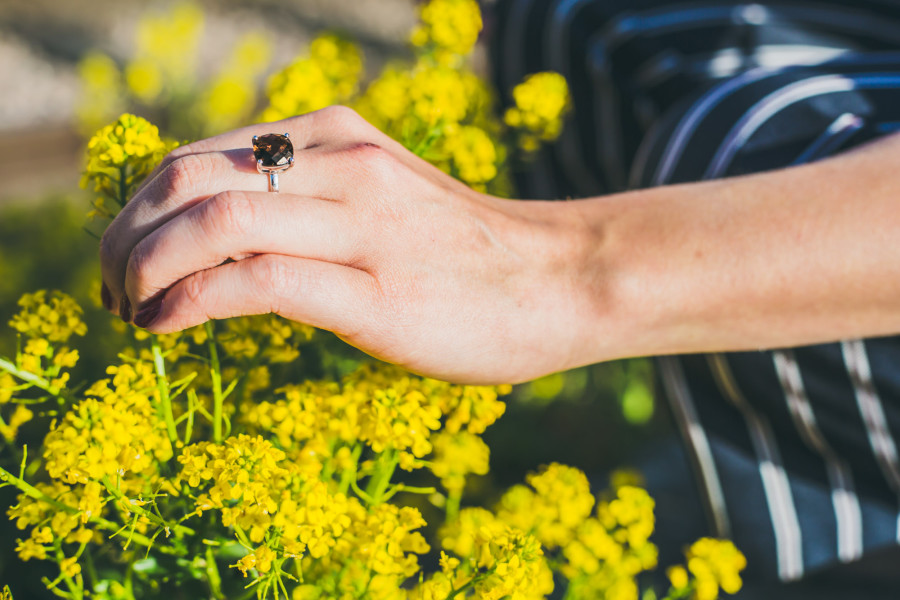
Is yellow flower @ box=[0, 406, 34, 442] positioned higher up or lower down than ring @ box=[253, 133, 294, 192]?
lower down

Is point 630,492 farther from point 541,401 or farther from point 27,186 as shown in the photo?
point 27,186

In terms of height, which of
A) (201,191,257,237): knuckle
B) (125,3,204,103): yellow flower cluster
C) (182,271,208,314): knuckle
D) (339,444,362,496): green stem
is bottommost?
(339,444,362,496): green stem

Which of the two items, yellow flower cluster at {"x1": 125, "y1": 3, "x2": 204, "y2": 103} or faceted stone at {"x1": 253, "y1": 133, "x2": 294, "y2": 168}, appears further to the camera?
yellow flower cluster at {"x1": 125, "y1": 3, "x2": 204, "y2": 103}

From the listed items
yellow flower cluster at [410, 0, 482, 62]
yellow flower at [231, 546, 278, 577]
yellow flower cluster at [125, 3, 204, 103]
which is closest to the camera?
yellow flower at [231, 546, 278, 577]

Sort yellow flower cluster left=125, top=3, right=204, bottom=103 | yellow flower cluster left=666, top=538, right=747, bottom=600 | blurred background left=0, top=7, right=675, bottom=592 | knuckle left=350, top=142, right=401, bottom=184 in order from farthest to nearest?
yellow flower cluster left=125, top=3, right=204, bottom=103 → blurred background left=0, top=7, right=675, bottom=592 → yellow flower cluster left=666, top=538, right=747, bottom=600 → knuckle left=350, top=142, right=401, bottom=184

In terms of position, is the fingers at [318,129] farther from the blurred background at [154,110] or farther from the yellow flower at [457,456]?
the blurred background at [154,110]

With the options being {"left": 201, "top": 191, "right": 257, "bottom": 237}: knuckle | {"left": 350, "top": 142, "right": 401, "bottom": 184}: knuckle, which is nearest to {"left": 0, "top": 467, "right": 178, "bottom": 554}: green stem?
{"left": 201, "top": 191, "right": 257, "bottom": 237}: knuckle

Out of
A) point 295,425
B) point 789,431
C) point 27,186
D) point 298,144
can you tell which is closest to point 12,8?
point 27,186

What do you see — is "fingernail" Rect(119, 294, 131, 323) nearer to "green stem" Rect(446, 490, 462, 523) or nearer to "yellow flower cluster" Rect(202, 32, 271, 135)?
"green stem" Rect(446, 490, 462, 523)
